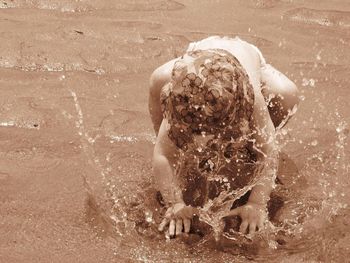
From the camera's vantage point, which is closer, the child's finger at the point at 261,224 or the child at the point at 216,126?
the child at the point at 216,126

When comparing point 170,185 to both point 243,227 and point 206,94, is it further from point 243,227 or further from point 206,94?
point 206,94

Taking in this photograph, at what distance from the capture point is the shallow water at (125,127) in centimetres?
221

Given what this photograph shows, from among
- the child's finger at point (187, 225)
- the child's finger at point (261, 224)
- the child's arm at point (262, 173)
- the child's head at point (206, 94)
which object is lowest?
the child's finger at point (187, 225)

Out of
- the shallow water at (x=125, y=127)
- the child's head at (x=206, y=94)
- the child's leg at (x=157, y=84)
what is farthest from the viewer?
the child's leg at (x=157, y=84)

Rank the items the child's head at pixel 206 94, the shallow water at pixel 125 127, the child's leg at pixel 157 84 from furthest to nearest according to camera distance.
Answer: the child's leg at pixel 157 84, the shallow water at pixel 125 127, the child's head at pixel 206 94

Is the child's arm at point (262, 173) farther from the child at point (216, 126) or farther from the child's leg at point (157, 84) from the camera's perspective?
the child's leg at point (157, 84)

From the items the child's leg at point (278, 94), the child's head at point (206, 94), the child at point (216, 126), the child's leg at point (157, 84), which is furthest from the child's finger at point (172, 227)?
the child's leg at point (278, 94)

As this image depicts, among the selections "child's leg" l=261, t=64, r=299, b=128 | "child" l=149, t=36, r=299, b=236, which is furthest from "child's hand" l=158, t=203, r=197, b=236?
"child's leg" l=261, t=64, r=299, b=128

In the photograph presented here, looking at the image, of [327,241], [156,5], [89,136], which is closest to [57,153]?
[89,136]

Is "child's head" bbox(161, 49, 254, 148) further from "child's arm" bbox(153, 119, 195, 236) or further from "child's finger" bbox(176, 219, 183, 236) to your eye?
"child's finger" bbox(176, 219, 183, 236)

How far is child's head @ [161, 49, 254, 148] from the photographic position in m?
1.94

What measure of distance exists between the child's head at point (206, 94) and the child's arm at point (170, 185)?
0.76ft

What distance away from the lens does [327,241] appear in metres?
2.20

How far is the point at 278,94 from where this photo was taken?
248 cm
